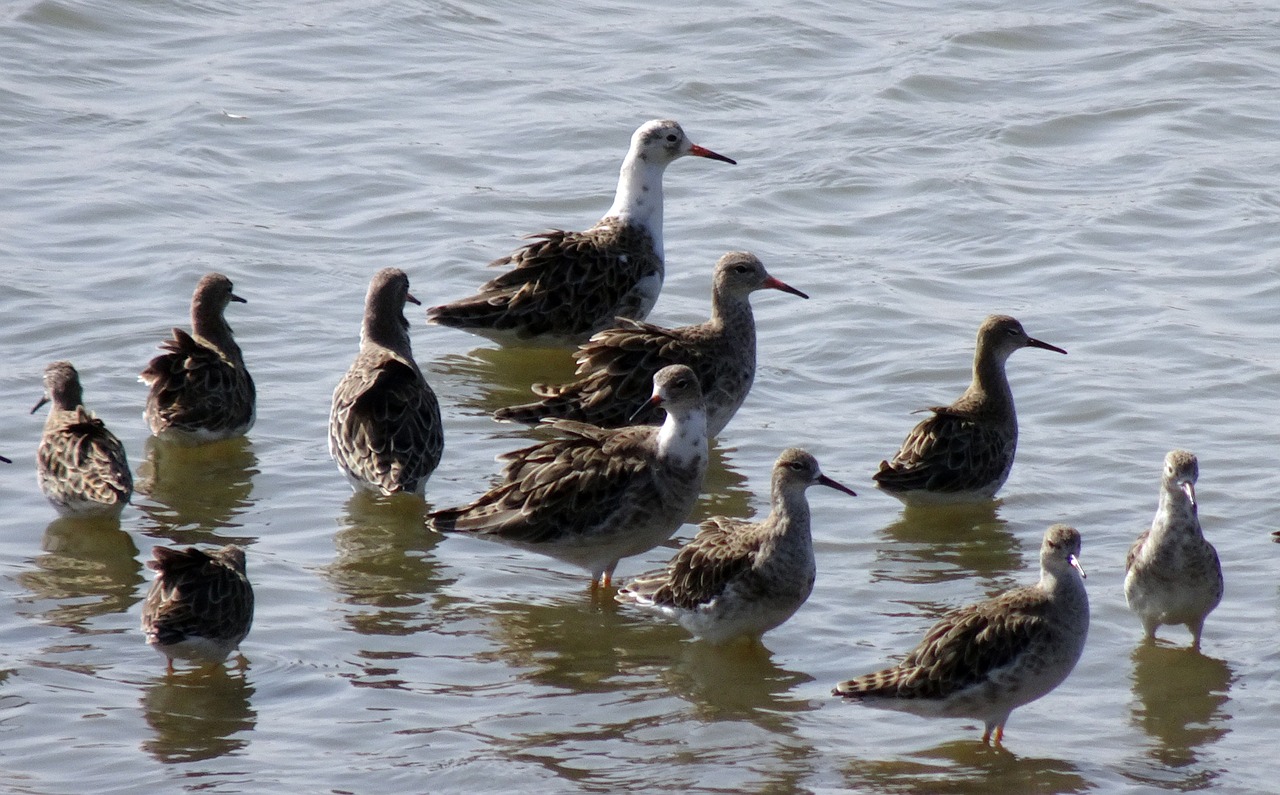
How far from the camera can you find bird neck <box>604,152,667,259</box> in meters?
13.7

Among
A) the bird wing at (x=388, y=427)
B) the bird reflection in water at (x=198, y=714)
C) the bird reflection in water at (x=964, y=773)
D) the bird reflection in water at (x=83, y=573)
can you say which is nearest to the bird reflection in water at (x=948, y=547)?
the bird reflection in water at (x=964, y=773)

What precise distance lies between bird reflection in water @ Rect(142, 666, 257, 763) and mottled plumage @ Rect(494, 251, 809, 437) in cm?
327

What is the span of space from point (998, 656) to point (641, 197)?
6.39m

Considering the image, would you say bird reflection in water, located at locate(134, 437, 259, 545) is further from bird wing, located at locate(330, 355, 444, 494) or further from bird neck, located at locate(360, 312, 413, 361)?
bird neck, located at locate(360, 312, 413, 361)

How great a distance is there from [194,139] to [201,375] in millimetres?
5916

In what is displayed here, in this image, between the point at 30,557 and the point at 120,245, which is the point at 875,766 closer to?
the point at 30,557

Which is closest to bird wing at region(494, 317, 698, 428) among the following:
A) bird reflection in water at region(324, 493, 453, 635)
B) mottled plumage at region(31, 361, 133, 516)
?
bird reflection in water at region(324, 493, 453, 635)

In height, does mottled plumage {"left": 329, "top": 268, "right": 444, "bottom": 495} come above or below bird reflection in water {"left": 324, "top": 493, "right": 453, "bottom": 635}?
above

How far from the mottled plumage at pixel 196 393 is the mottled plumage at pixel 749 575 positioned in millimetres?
3136

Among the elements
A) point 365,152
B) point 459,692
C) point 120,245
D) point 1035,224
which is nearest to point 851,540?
point 459,692

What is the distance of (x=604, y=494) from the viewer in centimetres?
964

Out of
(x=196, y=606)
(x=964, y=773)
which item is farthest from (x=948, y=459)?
(x=196, y=606)

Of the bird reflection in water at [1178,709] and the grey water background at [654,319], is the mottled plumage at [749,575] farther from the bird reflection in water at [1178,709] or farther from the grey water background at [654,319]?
the bird reflection in water at [1178,709]

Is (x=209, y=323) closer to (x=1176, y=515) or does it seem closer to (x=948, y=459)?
(x=948, y=459)
